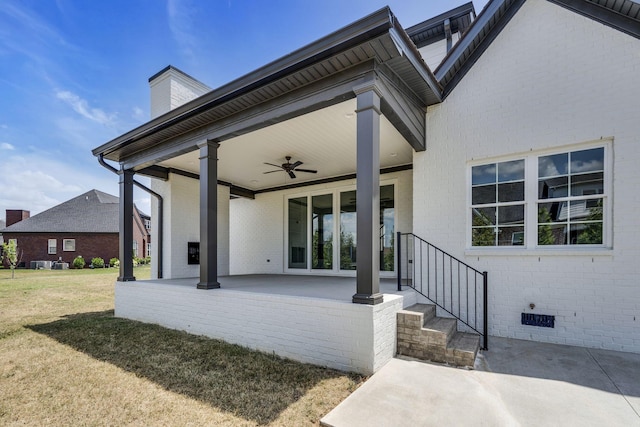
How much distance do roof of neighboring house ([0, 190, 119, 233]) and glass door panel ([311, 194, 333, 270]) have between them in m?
22.0

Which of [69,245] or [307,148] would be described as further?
[69,245]

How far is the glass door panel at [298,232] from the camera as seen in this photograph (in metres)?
8.73

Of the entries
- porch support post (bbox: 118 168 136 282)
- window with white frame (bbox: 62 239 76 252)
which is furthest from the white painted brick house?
window with white frame (bbox: 62 239 76 252)

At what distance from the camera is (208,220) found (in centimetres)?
498

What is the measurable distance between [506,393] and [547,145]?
3.21 metres

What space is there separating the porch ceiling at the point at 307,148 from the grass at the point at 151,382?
331 centimetres

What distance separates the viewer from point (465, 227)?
4.73 meters

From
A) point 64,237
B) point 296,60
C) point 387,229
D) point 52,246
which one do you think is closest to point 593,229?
point 387,229

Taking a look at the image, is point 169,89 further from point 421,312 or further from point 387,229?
point 421,312

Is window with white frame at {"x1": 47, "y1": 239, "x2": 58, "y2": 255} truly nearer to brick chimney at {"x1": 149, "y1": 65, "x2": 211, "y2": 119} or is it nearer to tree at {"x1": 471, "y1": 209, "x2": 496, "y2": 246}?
brick chimney at {"x1": 149, "y1": 65, "x2": 211, "y2": 119}

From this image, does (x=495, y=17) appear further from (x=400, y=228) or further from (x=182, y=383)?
(x=182, y=383)

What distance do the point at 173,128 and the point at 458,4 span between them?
623 cm

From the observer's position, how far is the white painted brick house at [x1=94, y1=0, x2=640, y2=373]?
3.46 metres

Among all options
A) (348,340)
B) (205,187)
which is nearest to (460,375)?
(348,340)
